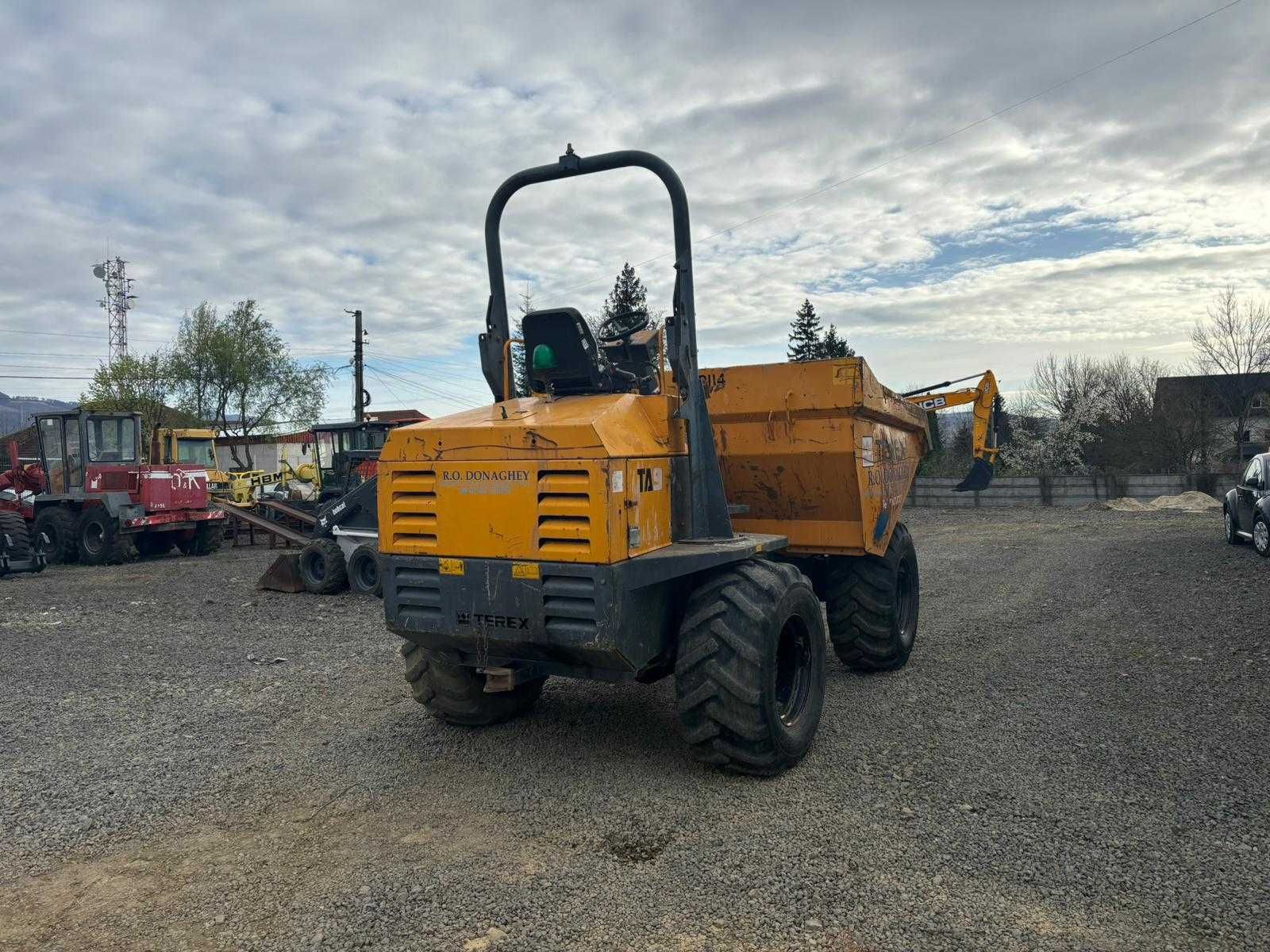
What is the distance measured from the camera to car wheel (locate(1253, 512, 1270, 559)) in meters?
12.6

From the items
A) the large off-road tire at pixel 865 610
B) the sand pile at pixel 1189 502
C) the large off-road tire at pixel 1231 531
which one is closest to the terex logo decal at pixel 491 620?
the large off-road tire at pixel 865 610

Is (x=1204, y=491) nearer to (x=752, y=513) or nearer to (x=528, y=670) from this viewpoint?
(x=752, y=513)

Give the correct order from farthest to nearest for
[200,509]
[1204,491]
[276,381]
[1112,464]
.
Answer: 1. [276,381]
2. [1112,464]
3. [1204,491]
4. [200,509]

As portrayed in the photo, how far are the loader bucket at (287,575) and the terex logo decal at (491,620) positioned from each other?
27.6ft

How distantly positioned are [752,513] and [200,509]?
14608 millimetres

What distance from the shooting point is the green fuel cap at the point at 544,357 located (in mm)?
4988

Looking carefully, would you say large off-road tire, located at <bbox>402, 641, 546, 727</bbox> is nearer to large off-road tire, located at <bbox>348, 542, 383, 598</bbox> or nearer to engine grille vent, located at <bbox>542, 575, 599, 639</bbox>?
engine grille vent, located at <bbox>542, 575, 599, 639</bbox>

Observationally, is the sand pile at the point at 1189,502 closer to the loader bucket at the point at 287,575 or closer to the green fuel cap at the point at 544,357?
the loader bucket at the point at 287,575

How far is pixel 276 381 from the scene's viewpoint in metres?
44.4

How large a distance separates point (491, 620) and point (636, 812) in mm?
1186

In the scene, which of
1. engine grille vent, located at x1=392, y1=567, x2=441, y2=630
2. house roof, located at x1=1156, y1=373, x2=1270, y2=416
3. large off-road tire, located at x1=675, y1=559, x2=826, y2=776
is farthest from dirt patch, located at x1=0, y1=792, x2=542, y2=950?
house roof, located at x1=1156, y1=373, x2=1270, y2=416

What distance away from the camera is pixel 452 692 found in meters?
5.31

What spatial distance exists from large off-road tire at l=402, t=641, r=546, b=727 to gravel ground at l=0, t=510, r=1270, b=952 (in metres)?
0.14

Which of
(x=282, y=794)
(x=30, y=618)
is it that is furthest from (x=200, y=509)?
(x=282, y=794)
